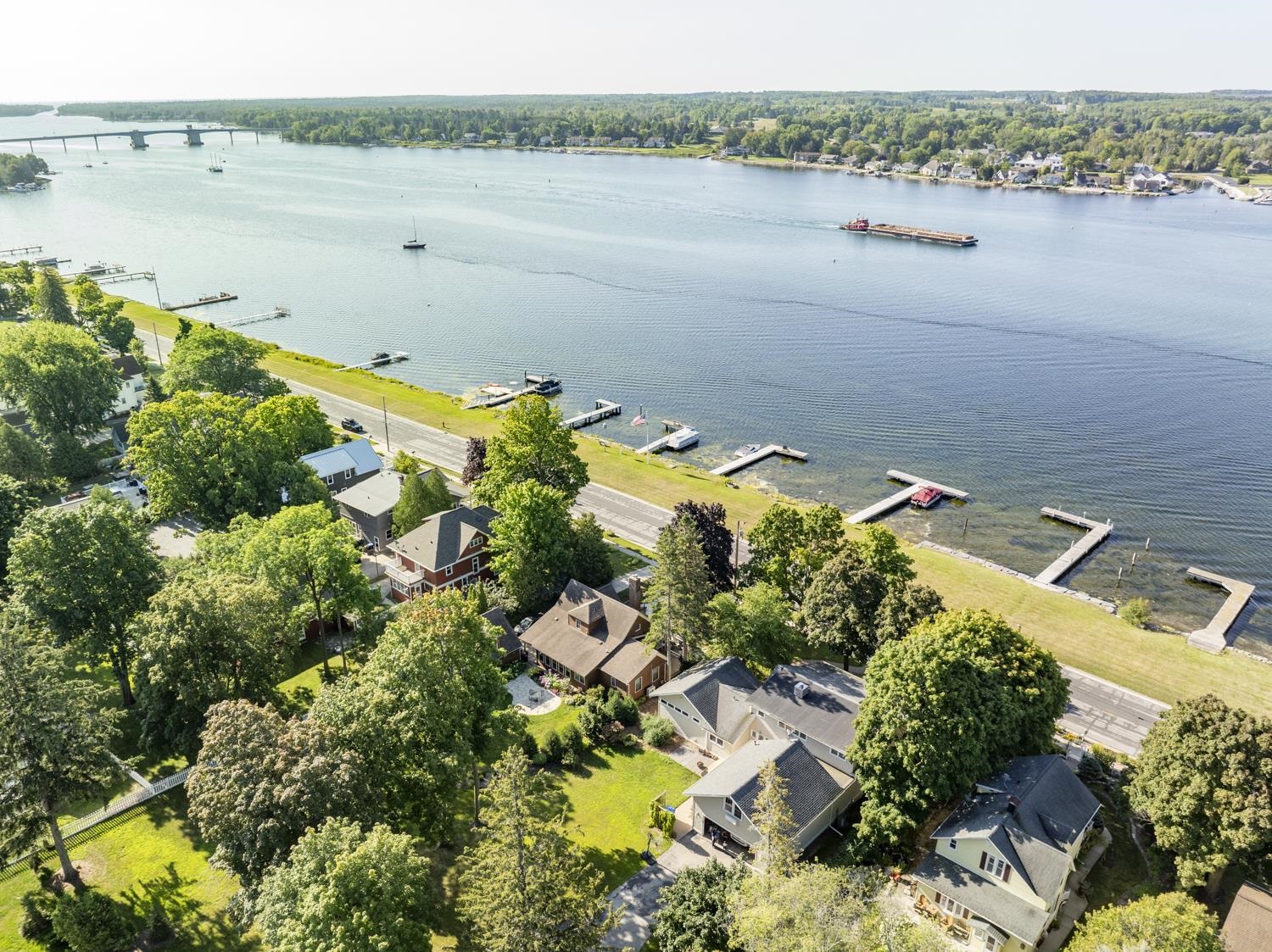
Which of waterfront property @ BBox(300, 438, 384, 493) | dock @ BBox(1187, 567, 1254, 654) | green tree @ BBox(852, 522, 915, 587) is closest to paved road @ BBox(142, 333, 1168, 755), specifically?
waterfront property @ BBox(300, 438, 384, 493)

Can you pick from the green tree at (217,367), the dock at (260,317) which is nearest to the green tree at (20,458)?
the green tree at (217,367)

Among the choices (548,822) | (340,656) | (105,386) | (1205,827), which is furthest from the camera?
(105,386)

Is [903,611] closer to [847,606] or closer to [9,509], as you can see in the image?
[847,606]

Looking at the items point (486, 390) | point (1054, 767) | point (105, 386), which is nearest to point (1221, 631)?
point (1054, 767)

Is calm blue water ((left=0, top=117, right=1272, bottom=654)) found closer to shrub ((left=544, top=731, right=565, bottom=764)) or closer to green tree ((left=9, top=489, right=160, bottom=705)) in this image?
shrub ((left=544, top=731, right=565, bottom=764))

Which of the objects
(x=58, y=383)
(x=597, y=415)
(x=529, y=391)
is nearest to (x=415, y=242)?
(x=529, y=391)

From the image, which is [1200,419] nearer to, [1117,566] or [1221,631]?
[1117,566]
